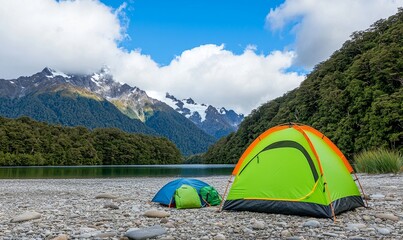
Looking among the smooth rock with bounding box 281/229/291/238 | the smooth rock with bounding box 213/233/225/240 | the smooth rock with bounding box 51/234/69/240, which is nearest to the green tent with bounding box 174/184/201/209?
the smooth rock with bounding box 213/233/225/240

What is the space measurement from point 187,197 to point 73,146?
152m

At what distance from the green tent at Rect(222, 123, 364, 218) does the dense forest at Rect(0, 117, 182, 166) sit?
128174 millimetres

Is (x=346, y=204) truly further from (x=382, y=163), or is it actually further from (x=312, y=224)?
(x=382, y=163)

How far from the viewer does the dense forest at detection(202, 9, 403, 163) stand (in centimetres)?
5781

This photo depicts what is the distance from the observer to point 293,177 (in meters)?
11.4

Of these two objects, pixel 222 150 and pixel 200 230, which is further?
pixel 222 150

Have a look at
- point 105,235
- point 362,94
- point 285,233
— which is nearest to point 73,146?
point 362,94

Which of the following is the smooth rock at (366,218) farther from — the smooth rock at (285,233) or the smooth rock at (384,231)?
the smooth rock at (285,233)

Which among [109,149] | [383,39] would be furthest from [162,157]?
[383,39]

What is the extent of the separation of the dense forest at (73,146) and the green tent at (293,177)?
128m

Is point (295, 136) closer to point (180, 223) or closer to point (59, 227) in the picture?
point (180, 223)

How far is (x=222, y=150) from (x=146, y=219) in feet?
439

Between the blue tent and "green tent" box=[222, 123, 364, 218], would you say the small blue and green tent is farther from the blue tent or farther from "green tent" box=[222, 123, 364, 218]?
"green tent" box=[222, 123, 364, 218]

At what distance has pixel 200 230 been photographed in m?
9.16
